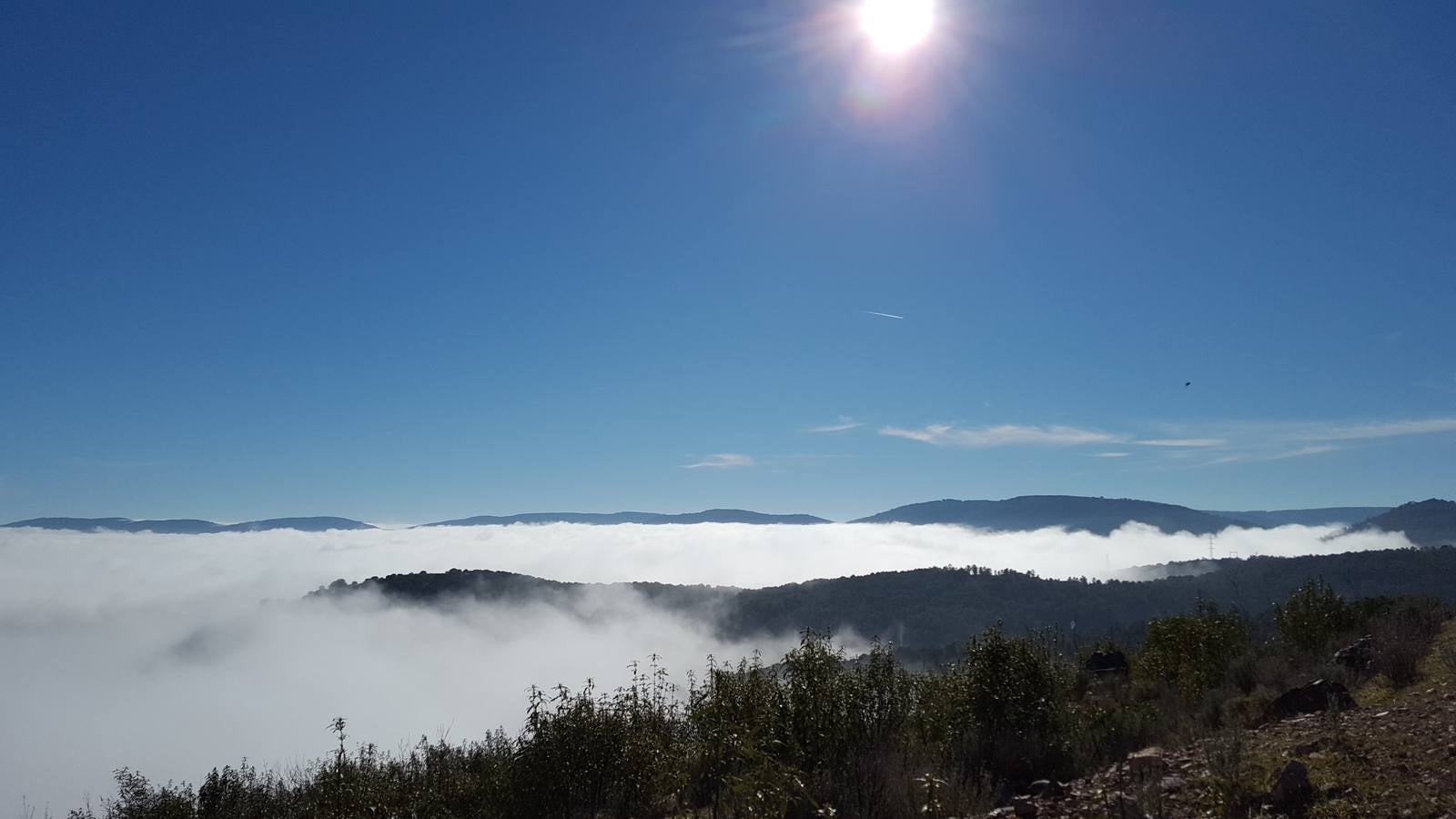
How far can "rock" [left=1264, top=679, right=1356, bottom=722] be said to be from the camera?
12.8 metres

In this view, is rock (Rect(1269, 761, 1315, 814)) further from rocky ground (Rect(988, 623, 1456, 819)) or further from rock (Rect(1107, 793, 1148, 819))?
rock (Rect(1107, 793, 1148, 819))

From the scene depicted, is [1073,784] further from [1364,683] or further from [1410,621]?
[1410,621]

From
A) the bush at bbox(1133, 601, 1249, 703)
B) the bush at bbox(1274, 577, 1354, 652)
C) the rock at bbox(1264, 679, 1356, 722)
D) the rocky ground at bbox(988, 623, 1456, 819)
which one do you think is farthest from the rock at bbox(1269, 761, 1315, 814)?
the bush at bbox(1274, 577, 1354, 652)

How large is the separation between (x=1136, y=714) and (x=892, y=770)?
7575 millimetres

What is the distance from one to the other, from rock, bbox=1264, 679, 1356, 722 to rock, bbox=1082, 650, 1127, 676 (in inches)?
432

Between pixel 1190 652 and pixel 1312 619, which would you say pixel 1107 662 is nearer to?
pixel 1190 652

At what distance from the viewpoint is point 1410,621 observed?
21.0 m

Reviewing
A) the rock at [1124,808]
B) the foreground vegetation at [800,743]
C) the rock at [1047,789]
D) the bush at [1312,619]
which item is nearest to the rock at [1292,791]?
the rock at [1124,808]

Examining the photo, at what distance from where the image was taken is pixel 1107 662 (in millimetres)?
25719

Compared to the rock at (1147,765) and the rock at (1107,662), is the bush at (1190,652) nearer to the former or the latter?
the rock at (1107,662)

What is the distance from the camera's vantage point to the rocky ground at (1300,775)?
7855mm

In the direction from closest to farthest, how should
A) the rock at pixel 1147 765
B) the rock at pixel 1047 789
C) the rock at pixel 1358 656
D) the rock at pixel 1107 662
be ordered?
the rock at pixel 1147 765 < the rock at pixel 1047 789 < the rock at pixel 1358 656 < the rock at pixel 1107 662

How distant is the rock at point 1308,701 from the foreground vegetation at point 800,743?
427 mm

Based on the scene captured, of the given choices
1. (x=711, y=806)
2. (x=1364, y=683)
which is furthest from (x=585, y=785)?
(x=1364, y=683)
